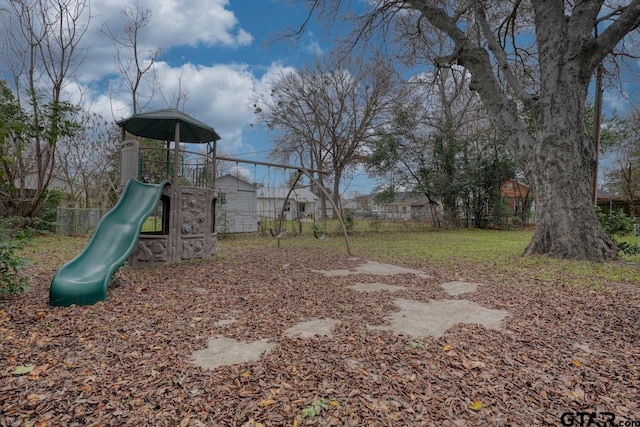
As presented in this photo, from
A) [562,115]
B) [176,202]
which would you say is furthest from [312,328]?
[562,115]

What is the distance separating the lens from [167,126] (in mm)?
6871

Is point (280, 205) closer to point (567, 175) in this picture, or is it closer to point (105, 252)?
point (567, 175)

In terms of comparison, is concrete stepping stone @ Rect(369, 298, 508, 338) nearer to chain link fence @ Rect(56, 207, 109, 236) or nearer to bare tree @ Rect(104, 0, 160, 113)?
chain link fence @ Rect(56, 207, 109, 236)

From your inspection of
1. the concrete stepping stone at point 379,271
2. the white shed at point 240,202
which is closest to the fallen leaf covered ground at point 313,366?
the concrete stepping stone at point 379,271

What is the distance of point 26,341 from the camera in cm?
240

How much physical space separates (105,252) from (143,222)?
0.69m

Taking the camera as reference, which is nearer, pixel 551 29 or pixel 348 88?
pixel 551 29

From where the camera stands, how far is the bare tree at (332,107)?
1423 centimetres

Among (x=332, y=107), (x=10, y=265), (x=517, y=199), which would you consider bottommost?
(x=10, y=265)

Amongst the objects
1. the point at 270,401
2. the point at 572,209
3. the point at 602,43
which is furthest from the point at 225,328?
the point at 602,43

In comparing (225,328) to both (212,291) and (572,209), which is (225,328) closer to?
(212,291)

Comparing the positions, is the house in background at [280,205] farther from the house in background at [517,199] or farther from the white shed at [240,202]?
the house in background at [517,199]

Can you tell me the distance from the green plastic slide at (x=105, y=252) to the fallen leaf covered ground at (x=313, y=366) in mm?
185

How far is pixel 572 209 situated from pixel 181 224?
7.05m
